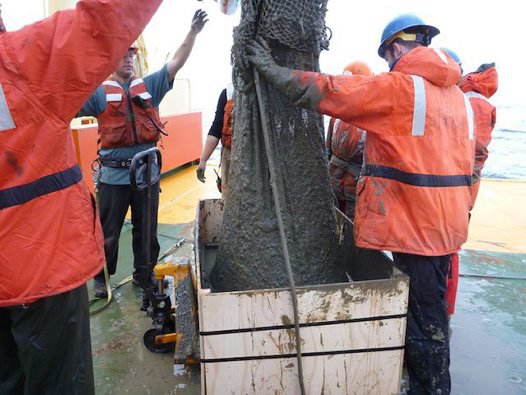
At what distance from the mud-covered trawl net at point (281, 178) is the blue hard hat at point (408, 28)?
1.12 ft

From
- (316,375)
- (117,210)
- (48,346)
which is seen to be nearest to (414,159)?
(316,375)

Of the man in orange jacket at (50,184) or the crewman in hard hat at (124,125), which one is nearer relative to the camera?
the man in orange jacket at (50,184)

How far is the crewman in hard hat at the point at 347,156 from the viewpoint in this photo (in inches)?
126

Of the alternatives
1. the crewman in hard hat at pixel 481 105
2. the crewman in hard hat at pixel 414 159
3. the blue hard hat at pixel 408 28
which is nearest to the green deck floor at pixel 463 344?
the crewman in hard hat at pixel 414 159

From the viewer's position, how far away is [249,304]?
5.91 ft

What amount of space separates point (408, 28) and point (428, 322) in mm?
1558

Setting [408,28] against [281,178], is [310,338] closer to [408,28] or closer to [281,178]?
[281,178]

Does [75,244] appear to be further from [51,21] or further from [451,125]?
[451,125]

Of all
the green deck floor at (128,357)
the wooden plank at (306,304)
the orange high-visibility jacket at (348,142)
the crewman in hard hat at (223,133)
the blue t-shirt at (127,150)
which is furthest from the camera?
the crewman in hard hat at (223,133)

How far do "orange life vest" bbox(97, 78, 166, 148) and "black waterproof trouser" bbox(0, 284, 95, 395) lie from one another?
71.2 inches

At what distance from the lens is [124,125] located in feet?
11.0

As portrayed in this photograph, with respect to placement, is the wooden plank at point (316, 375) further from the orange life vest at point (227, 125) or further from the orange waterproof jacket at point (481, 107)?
the orange life vest at point (227, 125)

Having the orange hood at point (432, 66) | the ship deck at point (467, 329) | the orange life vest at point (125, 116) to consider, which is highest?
the orange hood at point (432, 66)

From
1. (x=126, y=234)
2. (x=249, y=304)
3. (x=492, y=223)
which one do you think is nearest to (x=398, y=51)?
(x=249, y=304)
